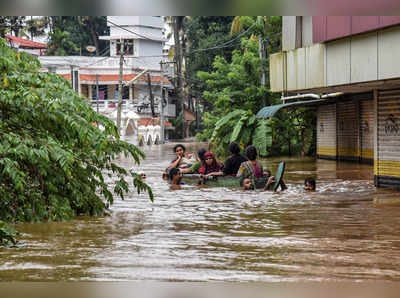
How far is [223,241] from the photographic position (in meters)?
9.42

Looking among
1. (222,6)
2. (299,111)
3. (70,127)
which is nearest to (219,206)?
(70,127)

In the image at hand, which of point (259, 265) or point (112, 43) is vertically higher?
point (112, 43)

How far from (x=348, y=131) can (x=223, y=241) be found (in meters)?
20.0

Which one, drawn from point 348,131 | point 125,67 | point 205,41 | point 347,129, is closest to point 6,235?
point 348,131

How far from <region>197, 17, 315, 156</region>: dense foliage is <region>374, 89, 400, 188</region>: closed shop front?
14557 mm

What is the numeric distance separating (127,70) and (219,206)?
47.7 m

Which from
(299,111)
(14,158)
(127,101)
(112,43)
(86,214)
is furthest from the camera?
(112,43)

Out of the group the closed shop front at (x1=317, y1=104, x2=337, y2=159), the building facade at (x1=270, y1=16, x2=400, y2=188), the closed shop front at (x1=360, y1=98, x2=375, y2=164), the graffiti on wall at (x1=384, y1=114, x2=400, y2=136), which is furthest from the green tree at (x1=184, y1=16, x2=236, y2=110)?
the graffiti on wall at (x1=384, y1=114, x2=400, y2=136)

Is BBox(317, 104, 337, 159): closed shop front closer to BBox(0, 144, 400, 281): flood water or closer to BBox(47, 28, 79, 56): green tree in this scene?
BBox(0, 144, 400, 281): flood water

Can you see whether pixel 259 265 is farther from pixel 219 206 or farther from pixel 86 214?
pixel 219 206

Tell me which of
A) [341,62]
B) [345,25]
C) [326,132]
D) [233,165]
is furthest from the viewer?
[326,132]

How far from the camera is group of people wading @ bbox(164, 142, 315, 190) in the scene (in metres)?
16.0

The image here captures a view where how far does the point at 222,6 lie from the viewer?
540 centimetres

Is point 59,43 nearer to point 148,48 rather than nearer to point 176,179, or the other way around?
point 148,48
